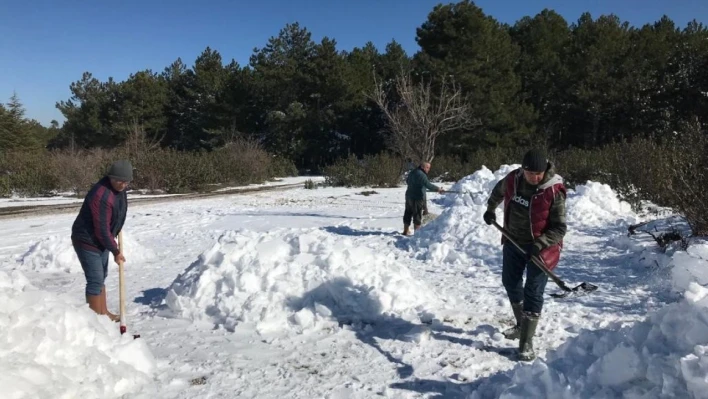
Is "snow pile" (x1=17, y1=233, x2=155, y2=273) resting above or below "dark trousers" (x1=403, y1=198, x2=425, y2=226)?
below

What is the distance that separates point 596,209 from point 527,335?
7.92m

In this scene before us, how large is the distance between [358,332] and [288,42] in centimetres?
4362

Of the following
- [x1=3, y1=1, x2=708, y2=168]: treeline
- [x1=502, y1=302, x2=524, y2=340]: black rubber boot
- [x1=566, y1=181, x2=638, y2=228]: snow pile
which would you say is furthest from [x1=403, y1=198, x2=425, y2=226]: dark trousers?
[x1=3, y1=1, x2=708, y2=168]: treeline

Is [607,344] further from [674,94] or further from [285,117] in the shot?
[285,117]

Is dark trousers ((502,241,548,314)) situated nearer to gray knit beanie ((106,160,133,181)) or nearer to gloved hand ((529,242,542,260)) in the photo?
gloved hand ((529,242,542,260))

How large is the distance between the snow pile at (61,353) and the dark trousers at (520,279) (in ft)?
10.3

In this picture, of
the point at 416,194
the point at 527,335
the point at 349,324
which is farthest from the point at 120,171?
the point at 416,194

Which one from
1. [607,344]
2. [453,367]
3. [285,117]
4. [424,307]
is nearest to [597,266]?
[424,307]

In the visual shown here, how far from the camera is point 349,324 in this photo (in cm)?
504

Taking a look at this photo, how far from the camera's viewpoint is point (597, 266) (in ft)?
24.8

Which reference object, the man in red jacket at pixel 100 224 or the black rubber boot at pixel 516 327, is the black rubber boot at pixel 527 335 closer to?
the black rubber boot at pixel 516 327

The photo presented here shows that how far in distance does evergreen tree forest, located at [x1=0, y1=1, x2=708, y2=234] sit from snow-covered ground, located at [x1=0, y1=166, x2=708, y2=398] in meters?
22.1

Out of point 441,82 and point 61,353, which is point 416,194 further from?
point 441,82

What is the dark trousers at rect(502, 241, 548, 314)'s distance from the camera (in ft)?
13.5
